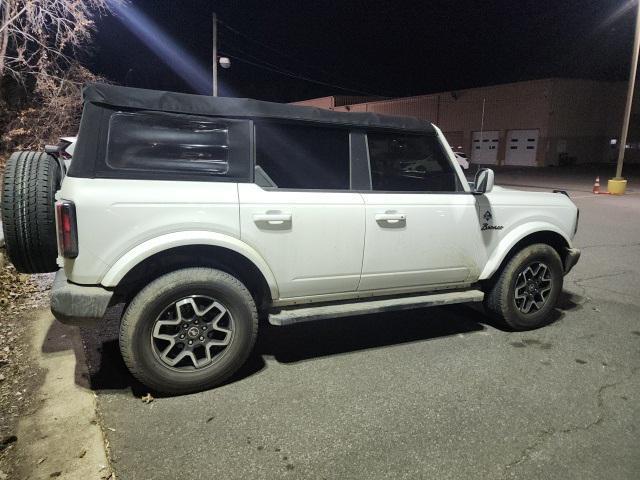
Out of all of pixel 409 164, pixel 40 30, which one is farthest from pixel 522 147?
pixel 409 164

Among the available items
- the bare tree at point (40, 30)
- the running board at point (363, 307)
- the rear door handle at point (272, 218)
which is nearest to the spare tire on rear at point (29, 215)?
the rear door handle at point (272, 218)

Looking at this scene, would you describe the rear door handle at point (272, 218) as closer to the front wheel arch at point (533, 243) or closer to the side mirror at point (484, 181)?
the side mirror at point (484, 181)

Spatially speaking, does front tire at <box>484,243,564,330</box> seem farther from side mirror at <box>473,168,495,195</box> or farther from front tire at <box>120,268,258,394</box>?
front tire at <box>120,268,258,394</box>

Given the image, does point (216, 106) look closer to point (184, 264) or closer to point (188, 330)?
point (184, 264)

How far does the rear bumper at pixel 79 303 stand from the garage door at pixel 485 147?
125 ft

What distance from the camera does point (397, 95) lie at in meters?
49.3

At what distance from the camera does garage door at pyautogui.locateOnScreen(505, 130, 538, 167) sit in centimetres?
3441

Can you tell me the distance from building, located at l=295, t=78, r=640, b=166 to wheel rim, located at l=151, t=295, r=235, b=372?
32423mm

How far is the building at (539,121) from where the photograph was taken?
33438mm

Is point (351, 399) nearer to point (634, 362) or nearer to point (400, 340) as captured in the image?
point (400, 340)

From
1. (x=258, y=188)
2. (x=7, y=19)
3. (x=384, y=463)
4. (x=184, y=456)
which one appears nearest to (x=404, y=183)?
(x=258, y=188)

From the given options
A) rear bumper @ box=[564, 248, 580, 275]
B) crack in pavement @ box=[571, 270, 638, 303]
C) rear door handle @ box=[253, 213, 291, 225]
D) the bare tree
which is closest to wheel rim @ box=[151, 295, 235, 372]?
rear door handle @ box=[253, 213, 291, 225]

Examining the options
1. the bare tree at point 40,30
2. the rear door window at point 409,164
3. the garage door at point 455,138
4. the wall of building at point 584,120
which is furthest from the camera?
the garage door at point 455,138

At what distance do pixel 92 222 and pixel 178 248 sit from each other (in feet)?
1.84
